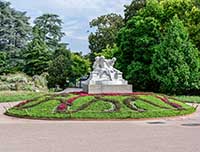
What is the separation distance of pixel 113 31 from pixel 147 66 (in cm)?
2179

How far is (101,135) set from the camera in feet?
40.2

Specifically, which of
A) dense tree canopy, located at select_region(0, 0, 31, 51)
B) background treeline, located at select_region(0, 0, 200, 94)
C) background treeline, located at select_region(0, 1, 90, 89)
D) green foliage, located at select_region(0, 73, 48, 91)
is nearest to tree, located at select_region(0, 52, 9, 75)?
background treeline, located at select_region(0, 1, 90, 89)

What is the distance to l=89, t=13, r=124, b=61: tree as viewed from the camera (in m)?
56.2

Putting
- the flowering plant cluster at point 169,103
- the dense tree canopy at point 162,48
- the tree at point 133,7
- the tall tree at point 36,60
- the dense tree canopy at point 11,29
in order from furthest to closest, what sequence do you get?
the dense tree canopy at point 11,29 → the tall tree at point 36,60 → the tree at point 133,7 → the dense tree canopy at point 162,48 → the flowering plant cluster at point 169,103

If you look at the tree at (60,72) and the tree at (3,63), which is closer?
the tree at (60,72)

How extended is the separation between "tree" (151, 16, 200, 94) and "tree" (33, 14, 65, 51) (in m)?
31.7

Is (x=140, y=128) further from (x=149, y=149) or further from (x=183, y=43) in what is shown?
(x=183, y=43)

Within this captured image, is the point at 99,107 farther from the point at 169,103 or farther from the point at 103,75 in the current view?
the point at 103,75

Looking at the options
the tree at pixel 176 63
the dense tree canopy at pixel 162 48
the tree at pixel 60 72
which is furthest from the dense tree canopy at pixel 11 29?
the tree at pixel 176 63

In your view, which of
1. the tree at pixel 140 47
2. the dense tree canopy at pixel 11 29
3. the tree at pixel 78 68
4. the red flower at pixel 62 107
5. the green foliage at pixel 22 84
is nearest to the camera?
the red flower at pixel 62 107

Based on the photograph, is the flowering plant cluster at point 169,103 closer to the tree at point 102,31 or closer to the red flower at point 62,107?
the red flower at point 62,107

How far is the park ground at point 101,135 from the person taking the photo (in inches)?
399

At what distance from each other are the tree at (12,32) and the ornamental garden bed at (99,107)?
114ft

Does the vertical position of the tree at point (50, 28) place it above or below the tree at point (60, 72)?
above
